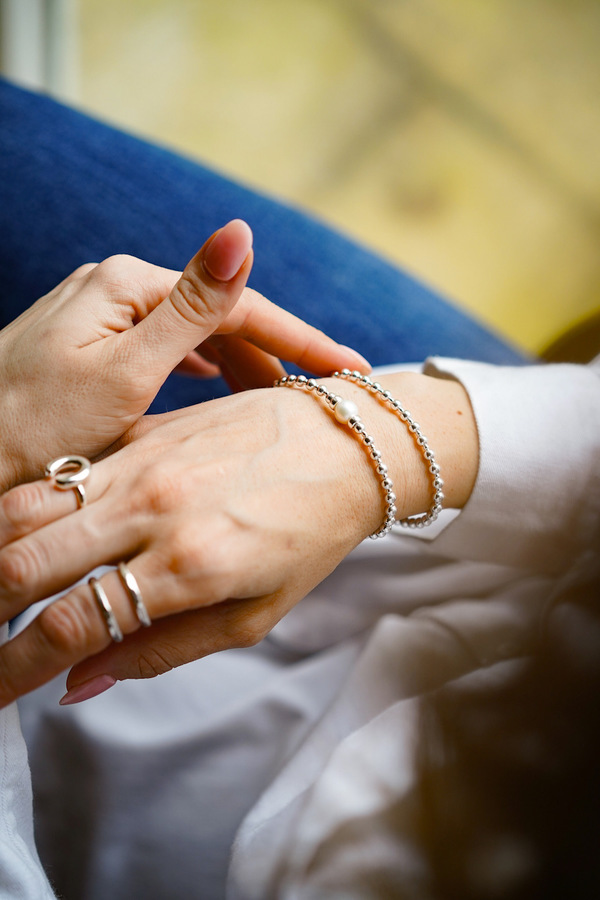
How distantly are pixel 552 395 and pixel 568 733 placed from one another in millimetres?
389

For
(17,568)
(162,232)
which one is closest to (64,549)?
(17,568)

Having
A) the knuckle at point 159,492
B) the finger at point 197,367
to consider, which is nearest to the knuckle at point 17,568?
the knuckle at point 159,492

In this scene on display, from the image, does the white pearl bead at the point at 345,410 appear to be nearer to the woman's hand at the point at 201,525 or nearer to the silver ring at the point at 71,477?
the woman's hand at the point at 201,525

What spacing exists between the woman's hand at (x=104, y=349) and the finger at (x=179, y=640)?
223 millimetres

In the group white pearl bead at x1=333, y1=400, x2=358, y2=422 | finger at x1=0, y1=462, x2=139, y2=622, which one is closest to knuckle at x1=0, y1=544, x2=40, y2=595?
finger at x1=0, y1=462, x2=139, y2=622

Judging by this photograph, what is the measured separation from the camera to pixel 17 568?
0.55m

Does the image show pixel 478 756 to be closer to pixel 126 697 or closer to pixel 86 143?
pixel 126 697

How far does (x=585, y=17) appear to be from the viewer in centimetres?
238

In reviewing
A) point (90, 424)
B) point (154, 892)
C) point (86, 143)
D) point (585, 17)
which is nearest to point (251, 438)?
point (90, 424)

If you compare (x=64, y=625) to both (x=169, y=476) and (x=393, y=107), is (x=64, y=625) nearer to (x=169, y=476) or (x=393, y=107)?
(x=169, y=476)

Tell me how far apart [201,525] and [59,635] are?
161mm

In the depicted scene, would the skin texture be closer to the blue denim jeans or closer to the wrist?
the wrist

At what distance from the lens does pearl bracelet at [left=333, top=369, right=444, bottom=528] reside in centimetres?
68

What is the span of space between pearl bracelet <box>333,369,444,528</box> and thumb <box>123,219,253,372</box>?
7.4 inches
